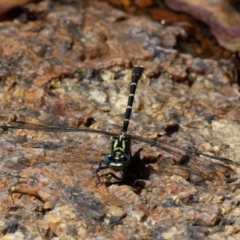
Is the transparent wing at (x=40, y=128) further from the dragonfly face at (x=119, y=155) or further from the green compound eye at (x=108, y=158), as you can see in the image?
the green compound eye at (x=108, y=158)

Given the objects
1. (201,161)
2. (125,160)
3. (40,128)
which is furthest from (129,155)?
(40,128)

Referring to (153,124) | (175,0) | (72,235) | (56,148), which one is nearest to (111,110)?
(153,124)

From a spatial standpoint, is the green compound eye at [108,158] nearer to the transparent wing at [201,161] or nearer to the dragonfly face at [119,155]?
the dragonfly face at [119,155]

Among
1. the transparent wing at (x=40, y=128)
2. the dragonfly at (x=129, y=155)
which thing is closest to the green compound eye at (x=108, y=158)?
the dragonfly at (x=129, y=155)

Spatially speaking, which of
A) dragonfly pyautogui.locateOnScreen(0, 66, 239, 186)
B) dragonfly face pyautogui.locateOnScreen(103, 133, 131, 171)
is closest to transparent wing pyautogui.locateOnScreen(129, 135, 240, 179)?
dragonfly pyautogui.locateOnScreen(0, 66, 239, 186)

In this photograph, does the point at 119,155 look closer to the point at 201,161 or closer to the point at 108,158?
the point at 108,158

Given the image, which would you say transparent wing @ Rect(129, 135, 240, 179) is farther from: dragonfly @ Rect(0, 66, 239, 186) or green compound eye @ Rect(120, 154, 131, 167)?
green compound eye @ Rect(120, 154, 131, 167)

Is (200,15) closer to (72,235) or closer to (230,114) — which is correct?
(230,114)

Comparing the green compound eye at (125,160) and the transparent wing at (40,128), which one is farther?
the transparent wing at (40,128)
